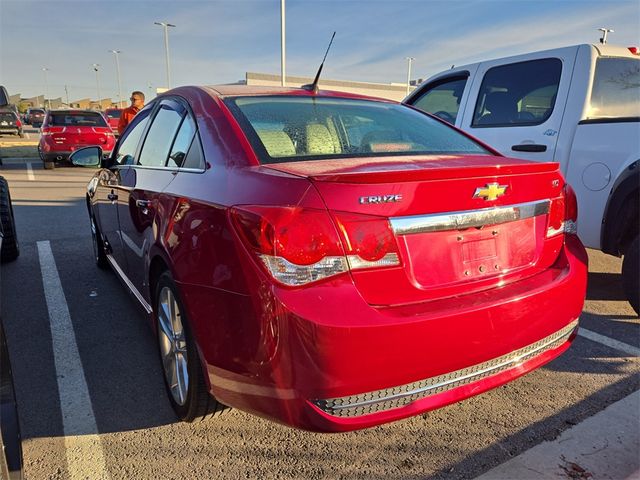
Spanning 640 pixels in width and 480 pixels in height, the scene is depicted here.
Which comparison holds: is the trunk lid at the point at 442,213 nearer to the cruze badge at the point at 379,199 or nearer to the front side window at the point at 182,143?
the cruze badge at the point at 379,199

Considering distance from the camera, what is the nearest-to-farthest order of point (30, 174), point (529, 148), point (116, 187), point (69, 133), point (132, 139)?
1. point (116, 187)
2. point (132, 139)
3. point (529, 148)
4. point (30, 174)
5. point (69, 133)

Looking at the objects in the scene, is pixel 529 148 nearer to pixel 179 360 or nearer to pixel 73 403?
pixel 179 360

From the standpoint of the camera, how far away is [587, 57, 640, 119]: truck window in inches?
160

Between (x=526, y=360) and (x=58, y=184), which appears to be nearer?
(x=526, y=360)

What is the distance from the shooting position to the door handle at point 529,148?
13.4ft

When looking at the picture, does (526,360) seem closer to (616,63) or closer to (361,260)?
(361,260)

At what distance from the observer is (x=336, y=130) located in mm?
2566

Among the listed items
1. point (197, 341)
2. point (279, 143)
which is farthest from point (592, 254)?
point (197, 341)

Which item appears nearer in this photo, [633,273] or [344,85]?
[633,273]

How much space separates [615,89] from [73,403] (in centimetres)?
471

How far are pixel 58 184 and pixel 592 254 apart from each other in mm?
10680

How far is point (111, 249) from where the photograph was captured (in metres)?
3.88

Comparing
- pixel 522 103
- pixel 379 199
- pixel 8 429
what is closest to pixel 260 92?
pixel 379 199

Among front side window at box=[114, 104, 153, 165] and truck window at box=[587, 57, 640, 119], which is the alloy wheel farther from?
truck window at box=[587, 57, 640, 119]
